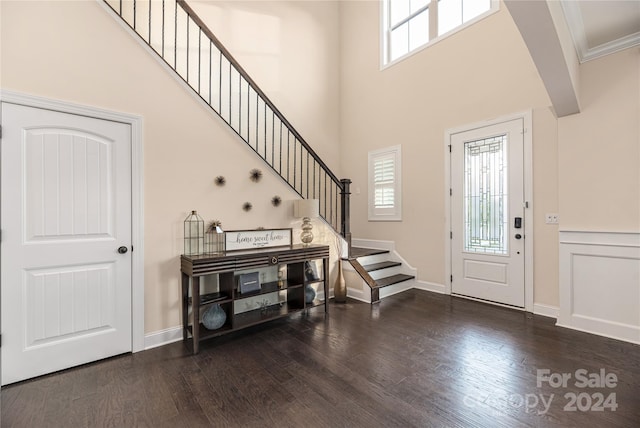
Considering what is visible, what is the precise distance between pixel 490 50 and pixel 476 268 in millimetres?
2953

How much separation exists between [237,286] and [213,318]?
1.53ft

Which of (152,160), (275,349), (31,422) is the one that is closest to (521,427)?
(275,349)

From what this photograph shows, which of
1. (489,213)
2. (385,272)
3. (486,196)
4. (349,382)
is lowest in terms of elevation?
(349,382)

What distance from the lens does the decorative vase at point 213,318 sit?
9.27 ft

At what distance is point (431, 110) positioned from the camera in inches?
181

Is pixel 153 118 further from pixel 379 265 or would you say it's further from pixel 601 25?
pixel 601 25

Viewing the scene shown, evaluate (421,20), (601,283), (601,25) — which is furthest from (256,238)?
(421,20)

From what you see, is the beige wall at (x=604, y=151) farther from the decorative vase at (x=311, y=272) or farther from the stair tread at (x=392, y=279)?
the decorative vase at (x=311, y=272)

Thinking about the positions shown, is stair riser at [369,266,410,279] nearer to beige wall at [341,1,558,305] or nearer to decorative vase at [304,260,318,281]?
beige wall at [341,1,558,305]

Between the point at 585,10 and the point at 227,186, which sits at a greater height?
the point at 585,10

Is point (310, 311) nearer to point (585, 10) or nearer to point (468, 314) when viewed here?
point (468, 314)

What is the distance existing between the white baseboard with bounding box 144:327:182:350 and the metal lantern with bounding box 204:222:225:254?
0.81 meters

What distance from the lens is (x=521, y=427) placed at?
1.70 m

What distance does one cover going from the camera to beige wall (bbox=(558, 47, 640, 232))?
9.26ft
